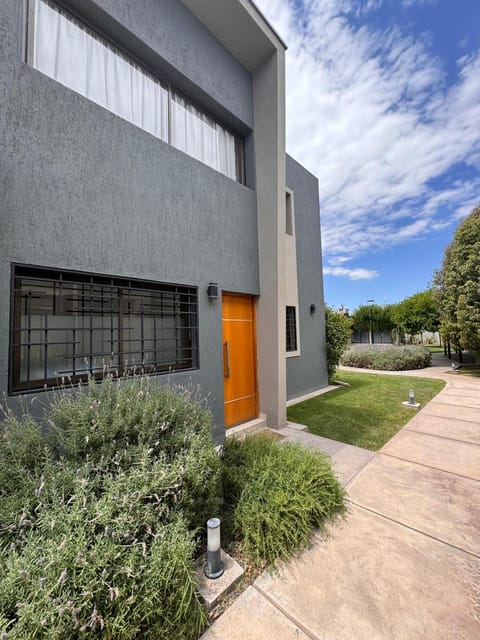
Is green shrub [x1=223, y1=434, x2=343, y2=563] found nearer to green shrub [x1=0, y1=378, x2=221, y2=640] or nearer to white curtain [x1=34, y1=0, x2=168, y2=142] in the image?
green shrub [x1=0, y1=378, x2=221, y2=640]

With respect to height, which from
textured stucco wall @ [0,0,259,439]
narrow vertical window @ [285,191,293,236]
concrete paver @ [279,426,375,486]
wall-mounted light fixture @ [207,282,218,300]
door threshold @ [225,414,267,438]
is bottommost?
concrete paver @ [279,426,375,486]

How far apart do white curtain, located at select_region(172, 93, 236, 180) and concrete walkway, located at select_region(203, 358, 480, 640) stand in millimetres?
6360

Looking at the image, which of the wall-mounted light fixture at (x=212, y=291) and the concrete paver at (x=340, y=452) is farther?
the wall-mounted light fixture at (x=212, y=291)

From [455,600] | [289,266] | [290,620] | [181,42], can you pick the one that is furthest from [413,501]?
[181,42]

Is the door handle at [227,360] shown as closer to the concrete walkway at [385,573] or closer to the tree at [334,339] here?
the concrete walkway at [385,573]

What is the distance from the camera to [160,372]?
14.5 ft

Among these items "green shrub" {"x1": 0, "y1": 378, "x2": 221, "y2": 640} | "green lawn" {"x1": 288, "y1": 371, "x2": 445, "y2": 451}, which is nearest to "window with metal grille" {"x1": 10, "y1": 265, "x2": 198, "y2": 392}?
"green shrub" {"x1": 0, "y1": 378, "x2": 221, "y2": 640}

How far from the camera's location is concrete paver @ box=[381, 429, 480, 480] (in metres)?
4.31

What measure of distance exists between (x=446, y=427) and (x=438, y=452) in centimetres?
160

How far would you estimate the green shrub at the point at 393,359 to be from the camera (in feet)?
49.4

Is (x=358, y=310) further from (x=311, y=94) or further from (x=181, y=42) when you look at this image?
(x=181, y=42)

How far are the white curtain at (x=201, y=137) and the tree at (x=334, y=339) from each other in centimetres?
693

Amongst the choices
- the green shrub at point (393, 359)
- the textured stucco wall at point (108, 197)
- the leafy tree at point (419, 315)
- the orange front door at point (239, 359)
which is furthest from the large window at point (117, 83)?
the leafy tree at point (419, 315)

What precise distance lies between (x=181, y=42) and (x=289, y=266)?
18.9ft
